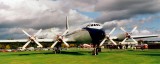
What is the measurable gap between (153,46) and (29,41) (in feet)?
202

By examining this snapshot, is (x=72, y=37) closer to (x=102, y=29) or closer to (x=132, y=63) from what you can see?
(x=102, y=29)

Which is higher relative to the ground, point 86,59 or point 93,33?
point 93,33

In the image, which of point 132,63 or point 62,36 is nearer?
point 132,63

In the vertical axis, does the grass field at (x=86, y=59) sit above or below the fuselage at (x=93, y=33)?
below

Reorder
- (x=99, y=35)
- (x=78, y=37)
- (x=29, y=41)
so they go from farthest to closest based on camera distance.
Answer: (x=29, y=41)
(x=78, y=37)
(x=99, y=35)

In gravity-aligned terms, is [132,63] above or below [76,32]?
below

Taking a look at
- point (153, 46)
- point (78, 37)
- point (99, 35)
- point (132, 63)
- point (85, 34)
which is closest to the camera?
point (132, 63)

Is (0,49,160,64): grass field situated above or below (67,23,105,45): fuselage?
below

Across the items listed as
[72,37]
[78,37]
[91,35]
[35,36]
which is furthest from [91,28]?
[35,36]

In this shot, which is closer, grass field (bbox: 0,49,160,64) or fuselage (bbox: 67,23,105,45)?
grass field (bbox: 0,49,160,64)

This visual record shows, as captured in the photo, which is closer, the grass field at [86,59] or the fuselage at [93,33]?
the grass field at [86,59]

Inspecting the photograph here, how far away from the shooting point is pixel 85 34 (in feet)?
127

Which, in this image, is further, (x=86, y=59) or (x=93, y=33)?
(x=93, y=33)

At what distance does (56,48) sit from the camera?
161 feet
